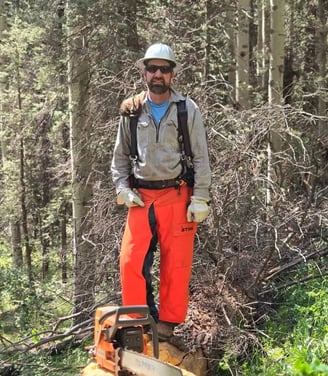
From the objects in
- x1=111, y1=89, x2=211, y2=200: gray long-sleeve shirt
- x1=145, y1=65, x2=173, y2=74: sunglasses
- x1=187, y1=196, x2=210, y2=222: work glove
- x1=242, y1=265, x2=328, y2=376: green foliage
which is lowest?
x1=242, y1=265, x2=328, y2=376: green foliage

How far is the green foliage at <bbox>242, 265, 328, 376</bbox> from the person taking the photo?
408 centimetres

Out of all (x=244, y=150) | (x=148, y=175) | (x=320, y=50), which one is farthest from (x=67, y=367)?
(x=320, y=50)

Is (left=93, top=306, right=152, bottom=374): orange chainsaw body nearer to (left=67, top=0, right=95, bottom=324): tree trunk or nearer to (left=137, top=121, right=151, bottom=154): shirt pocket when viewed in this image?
(left=137, top=121, right=151, bottom=154): shirt pocket

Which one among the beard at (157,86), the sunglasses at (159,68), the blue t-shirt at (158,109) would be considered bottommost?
the blue t-shirt at (158,109)

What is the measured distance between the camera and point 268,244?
6.23m

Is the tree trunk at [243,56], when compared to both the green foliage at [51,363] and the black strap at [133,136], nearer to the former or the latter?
the green foliage at [51,363]

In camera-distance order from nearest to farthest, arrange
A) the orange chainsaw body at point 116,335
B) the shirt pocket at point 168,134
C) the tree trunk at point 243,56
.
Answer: the orange chainsaw body at point 116,335 → the shirt pocket at point 168,134 → the tree trunk at point 243,56

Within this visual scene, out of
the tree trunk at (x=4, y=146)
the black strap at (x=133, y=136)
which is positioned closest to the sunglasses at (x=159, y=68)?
the black strap at (x=133, y=136)

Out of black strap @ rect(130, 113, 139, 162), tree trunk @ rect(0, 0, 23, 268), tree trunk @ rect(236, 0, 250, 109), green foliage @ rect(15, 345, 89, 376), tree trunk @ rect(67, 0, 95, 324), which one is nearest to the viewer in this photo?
black strap @ rect(130, 113, 139, 162)

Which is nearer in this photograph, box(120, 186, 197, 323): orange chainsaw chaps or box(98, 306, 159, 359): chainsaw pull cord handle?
box(98, 306, 159, 359): chainsaw pull cord handle

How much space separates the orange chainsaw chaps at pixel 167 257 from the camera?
Answer: 4691 mm

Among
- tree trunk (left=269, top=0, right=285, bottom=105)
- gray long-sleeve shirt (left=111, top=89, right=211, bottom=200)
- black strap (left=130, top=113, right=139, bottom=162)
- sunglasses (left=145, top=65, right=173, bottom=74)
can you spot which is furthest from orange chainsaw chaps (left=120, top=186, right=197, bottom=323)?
tree trunk (left=269, top=0, right=285, bottom=105)

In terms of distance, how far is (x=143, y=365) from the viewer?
3.49 metres

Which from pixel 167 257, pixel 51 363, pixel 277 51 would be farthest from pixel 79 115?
pixel 167 257
